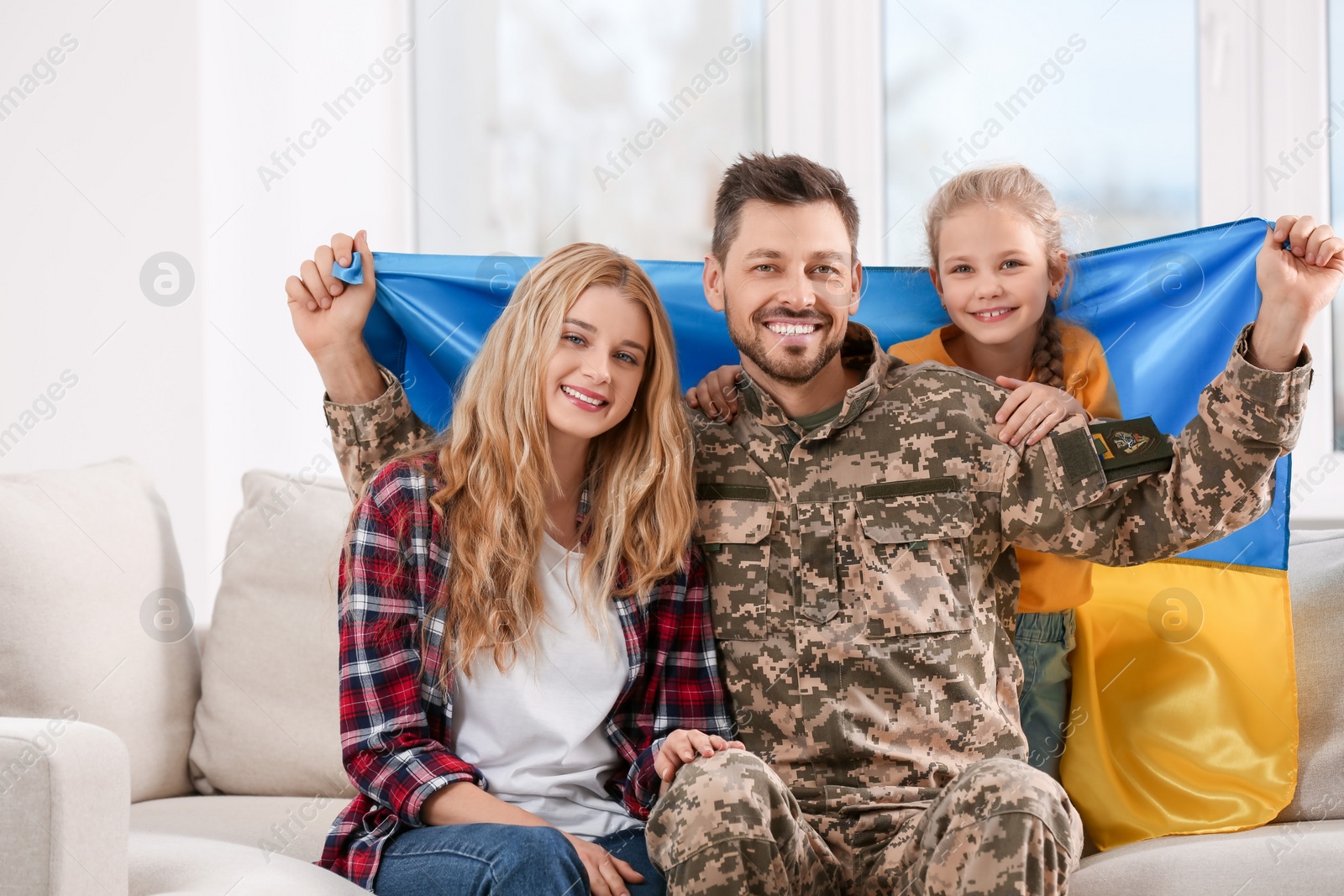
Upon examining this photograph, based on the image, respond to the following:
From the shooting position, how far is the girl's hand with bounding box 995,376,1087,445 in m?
1.58

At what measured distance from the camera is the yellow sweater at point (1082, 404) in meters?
1.72

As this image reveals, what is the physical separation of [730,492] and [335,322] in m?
0.68

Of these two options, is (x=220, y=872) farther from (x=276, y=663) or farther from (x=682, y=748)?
(x=276, y=663)

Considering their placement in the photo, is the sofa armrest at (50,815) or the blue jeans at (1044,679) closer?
the sofa armrest at (50,815)

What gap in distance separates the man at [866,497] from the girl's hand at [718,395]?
0.09 feet

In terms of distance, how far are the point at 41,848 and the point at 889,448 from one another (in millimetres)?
1175

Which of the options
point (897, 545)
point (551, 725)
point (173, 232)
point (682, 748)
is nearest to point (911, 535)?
point (897, 545)

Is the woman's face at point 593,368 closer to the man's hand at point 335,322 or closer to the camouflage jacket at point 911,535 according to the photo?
the camouflage jacket at point 911,535

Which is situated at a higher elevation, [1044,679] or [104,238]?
[104,238]

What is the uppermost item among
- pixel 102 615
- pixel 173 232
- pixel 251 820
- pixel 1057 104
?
pixel 1057 104

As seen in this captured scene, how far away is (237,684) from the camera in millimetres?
1970

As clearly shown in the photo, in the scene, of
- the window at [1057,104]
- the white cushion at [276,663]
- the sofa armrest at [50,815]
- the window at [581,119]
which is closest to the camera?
the sofa armrest at [50,815]

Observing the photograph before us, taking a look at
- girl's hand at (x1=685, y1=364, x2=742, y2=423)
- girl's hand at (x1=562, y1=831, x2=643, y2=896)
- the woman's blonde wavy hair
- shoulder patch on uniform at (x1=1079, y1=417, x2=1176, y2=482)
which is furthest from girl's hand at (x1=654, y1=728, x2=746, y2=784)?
shoulder patch on uniform at (x1=1079, y1=417, x2=1176, y2=482)

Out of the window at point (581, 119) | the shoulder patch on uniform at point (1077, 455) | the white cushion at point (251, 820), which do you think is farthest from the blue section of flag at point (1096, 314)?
the window at point (581, 119)
